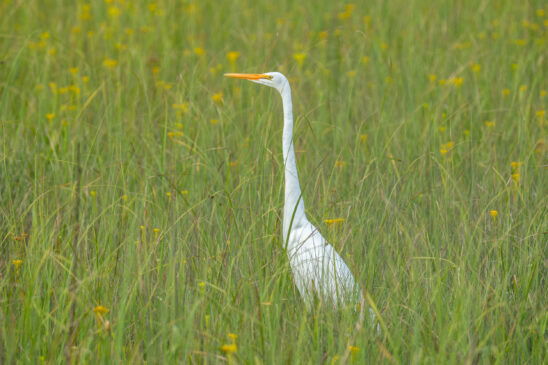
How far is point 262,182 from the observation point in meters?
3.11

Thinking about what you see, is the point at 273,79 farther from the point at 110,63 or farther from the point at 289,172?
the point at 110,63

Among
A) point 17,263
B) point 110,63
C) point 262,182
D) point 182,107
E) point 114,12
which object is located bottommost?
point 17,263

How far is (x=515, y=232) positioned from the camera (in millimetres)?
3098

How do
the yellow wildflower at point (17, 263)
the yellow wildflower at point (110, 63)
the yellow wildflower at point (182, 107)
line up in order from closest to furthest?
the yellow wildflower at point (17, 263), the yellow wildflower at point (182, 107), the yellow wildflower at point (110, 63)

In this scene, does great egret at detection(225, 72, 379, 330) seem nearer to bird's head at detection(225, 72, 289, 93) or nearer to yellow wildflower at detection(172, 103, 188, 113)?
bird's head at detection(225, 72, 289, 93)

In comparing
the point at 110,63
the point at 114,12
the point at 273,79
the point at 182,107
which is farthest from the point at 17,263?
the point at 114,12

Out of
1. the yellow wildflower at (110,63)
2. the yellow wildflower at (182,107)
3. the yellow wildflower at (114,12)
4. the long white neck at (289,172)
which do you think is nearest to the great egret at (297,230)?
the long white neck at (289,172)

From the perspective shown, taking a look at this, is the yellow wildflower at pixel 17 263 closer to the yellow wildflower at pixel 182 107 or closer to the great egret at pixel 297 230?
the great egret at pixel 297 230

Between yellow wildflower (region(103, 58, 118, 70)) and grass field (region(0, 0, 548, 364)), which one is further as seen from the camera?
yellow wildflower (region(103, 58, 118, 70))

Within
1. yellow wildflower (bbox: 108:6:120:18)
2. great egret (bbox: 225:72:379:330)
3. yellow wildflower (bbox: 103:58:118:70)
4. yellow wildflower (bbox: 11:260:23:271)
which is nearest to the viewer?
yellow wildflower (bbox: 11:260:23:271)

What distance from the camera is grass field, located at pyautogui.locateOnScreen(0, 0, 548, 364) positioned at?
2.26m

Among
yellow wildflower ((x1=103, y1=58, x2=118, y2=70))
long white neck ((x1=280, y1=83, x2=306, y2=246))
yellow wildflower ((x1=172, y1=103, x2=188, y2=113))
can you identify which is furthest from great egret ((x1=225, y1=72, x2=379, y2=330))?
yellow wildflower ((x1=103, y1=58, x2=118, y2=70))

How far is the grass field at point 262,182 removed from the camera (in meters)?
2.26

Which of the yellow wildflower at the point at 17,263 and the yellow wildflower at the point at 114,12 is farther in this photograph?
the yellow wildflower at the point at 114,12
